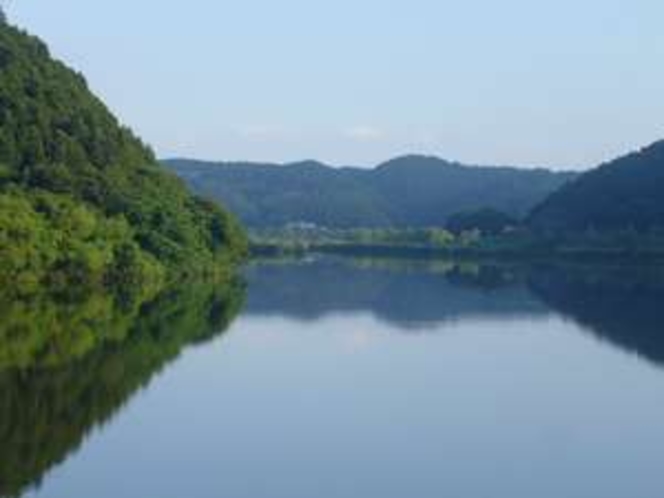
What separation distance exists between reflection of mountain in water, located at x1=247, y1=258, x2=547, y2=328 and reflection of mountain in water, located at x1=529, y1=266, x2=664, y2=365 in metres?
1.24

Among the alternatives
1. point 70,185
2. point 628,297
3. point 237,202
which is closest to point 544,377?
point 628,297

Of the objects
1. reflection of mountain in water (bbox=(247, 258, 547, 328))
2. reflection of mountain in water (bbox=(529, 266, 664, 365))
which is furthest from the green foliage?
reflection of mountain in water (bbox=(247, 258, 547, 328))

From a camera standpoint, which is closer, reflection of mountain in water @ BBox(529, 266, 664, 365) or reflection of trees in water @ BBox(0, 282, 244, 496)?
reflection of trees in water @ BBox(0, 282, 244, 496)

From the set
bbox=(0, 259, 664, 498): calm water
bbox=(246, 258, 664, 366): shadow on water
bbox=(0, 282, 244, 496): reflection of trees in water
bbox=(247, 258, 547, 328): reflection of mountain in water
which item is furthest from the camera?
bbox=(247, 258, 547, 328): reflection of mountain in water

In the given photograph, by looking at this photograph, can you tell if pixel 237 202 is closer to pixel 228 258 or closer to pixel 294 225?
pixel 294 225

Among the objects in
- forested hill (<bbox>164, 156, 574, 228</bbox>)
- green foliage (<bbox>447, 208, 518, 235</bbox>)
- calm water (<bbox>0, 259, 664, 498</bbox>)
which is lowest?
calm water (<bbox>0, 259, 664, 498</bbox>)

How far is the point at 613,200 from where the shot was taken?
301 ft

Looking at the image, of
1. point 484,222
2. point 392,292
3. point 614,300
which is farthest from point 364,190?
point 614,300

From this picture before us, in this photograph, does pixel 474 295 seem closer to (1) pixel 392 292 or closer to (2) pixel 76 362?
(1) pixel 392 292

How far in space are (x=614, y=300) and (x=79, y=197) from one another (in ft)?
61.5

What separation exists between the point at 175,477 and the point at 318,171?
141488 millimetres

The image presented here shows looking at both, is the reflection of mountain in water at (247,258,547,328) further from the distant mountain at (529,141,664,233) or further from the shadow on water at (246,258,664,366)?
the distant mountain at (529,141,664,233)

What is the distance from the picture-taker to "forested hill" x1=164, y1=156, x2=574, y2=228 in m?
140

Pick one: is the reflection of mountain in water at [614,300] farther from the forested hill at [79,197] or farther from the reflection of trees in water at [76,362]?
the forested hill at [79,197]
